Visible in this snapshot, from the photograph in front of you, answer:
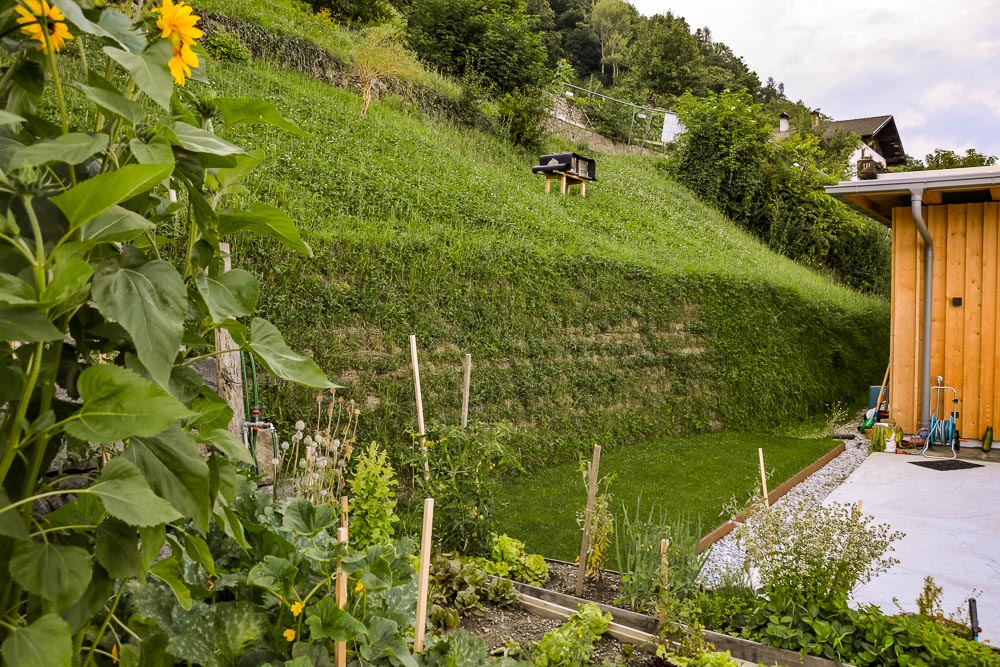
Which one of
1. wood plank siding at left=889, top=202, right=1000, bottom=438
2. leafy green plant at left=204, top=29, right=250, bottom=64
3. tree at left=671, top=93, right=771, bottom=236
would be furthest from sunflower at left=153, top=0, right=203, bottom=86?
tree at left=671, top=93, right=771, bottom=236

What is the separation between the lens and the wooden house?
24.9 feet

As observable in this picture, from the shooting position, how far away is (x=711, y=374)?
920 centimetres

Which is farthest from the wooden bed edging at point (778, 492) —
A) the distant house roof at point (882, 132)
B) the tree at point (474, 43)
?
the distant house roof at point (882, 132)

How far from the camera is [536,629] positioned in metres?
3.28

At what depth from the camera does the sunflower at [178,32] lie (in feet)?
3.06

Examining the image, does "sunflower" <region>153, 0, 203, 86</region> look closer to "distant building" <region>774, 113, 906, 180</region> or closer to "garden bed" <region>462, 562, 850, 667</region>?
"garden bed" <region>462, 562, 850, 667</region>

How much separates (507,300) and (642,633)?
4.19 m

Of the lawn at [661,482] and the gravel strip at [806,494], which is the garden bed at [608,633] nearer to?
the gravel strip at [806,494]

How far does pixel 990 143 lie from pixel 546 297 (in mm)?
23019

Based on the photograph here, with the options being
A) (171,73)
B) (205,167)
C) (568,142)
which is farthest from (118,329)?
(568,142)

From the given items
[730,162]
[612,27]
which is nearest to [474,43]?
[730,162]

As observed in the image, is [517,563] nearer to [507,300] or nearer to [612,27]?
[507,300]

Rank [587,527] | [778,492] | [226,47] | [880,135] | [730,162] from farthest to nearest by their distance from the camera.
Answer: [880,135]
[730,162]
[226,47]
[778,492]
[587,527]

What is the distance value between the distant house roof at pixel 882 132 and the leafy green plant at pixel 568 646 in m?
36.1
